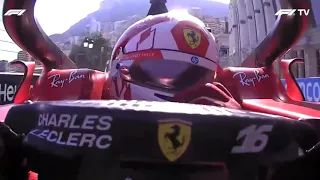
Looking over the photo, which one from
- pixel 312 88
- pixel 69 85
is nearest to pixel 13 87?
pixel 312 88

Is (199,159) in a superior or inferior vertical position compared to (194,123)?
inferior

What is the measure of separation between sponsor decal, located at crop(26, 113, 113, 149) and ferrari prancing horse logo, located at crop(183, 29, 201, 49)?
5.04 feet

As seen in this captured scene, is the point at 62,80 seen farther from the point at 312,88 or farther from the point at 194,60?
the point at 312,88

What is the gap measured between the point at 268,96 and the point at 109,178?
240 centimetres

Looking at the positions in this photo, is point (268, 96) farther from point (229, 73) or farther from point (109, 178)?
point (109, 178)

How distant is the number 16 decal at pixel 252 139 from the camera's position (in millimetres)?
1466

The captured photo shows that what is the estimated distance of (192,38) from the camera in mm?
2979

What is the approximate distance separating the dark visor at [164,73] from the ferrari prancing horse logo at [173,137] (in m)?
1.29

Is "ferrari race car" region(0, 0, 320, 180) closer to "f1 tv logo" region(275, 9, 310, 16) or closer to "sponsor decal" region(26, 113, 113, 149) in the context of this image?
"sponsor decal" region(26, 113, 113, 149)

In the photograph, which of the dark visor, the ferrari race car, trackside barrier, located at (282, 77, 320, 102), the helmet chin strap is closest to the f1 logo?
the dark visor

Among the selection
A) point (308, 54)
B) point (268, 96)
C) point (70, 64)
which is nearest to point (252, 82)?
point (268, 96)

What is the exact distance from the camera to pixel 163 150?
4.73 ft

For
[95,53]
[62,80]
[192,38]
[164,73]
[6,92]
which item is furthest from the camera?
[95,53]

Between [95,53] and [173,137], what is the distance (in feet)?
129
